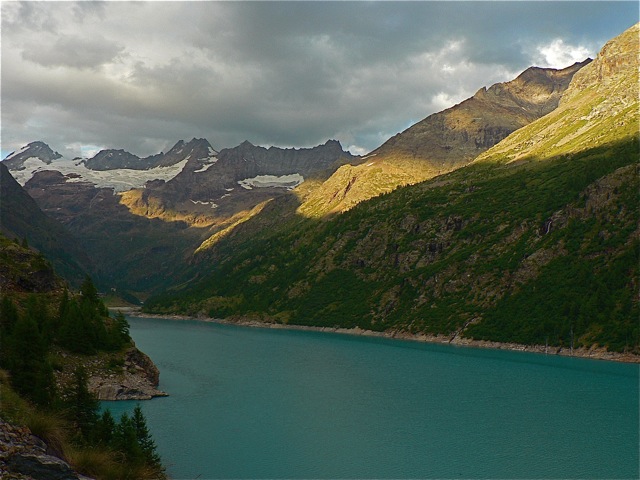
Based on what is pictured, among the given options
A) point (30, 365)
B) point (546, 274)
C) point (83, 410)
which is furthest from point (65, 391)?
point (546, 274)

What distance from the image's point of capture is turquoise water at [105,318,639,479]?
5091cm

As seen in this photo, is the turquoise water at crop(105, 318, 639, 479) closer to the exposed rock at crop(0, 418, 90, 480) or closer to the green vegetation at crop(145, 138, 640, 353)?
the green vegetation at crop(145, 138, 640, 353)

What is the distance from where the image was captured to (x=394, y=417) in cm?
6912

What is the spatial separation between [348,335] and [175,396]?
116296 millimetres

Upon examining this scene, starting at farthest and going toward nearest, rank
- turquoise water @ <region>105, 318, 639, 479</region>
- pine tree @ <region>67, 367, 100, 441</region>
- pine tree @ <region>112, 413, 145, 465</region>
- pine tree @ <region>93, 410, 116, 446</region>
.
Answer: turquoise water @ <region>105, 318, 639, 479</region> → pine tree @ <region>67, 367, 100, 441</region> → pine tree @ <region>93, 410, 116, 446</region> → pine tree @ <region>112, 413, 145, 465</region>

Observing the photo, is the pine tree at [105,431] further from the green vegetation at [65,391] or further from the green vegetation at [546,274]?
the green vegetation at [546,274]

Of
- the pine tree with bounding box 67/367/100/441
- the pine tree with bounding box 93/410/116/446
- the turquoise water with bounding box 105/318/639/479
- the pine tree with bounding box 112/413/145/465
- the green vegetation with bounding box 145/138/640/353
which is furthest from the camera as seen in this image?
the green vegetation with bounding box 145/138/640/353

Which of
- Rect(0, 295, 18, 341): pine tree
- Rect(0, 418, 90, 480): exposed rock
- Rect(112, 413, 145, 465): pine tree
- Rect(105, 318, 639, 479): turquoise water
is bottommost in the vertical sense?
Rect(105, 318, 639, 479): turquoise water

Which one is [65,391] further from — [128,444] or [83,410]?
[128,444]

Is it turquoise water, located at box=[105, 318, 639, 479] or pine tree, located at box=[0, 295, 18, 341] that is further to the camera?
pine tree, located at box=[0, 295, 18, 341]

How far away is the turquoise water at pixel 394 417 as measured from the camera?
167 feet

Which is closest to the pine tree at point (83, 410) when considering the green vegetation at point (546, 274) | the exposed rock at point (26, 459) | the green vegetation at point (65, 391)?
the green vegetation at point (65, 391)

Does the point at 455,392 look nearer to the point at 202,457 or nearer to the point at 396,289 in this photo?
the point at 202,457

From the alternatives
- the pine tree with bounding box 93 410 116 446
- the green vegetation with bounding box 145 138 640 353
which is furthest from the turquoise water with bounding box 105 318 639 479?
the green vegetation with bounding box 145 138 640 353
